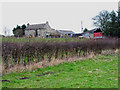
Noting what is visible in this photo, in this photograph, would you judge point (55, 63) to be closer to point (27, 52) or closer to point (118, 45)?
point (27, 52)

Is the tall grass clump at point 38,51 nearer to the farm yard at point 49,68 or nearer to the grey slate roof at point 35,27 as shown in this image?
the farm yard at point 49,68

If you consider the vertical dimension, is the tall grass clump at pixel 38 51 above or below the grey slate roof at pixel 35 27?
below

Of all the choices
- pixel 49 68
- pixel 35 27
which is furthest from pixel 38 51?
pixel 35 27

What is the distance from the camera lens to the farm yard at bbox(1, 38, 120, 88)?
4.96 meters

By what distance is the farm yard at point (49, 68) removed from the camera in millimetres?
4957

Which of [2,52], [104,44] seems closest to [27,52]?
[2,52]

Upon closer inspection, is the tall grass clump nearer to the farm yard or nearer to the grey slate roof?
the farm yard

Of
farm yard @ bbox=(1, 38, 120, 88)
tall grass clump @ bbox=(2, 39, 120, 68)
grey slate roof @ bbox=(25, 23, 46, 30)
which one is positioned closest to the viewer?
farm yard @ bbox=(1, 38, 120, 88)

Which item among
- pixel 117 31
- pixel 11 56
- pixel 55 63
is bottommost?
pixel 55 63

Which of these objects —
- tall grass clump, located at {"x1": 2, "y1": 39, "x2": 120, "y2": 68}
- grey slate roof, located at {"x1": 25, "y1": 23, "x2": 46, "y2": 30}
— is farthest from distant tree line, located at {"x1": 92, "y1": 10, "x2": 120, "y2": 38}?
tall grass clump, located at {"x1": 2, "y1": 39, "x2": 120, "y2": 68}

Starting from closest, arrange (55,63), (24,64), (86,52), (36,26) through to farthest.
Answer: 1. (24,64)
2. (55,63)
3. (86,52)
4. (36,26)

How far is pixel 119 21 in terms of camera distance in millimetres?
34188

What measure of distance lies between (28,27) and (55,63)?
4583 centimetres

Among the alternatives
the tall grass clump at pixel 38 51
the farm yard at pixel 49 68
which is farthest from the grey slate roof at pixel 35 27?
the farm yard at pixel 49 68
